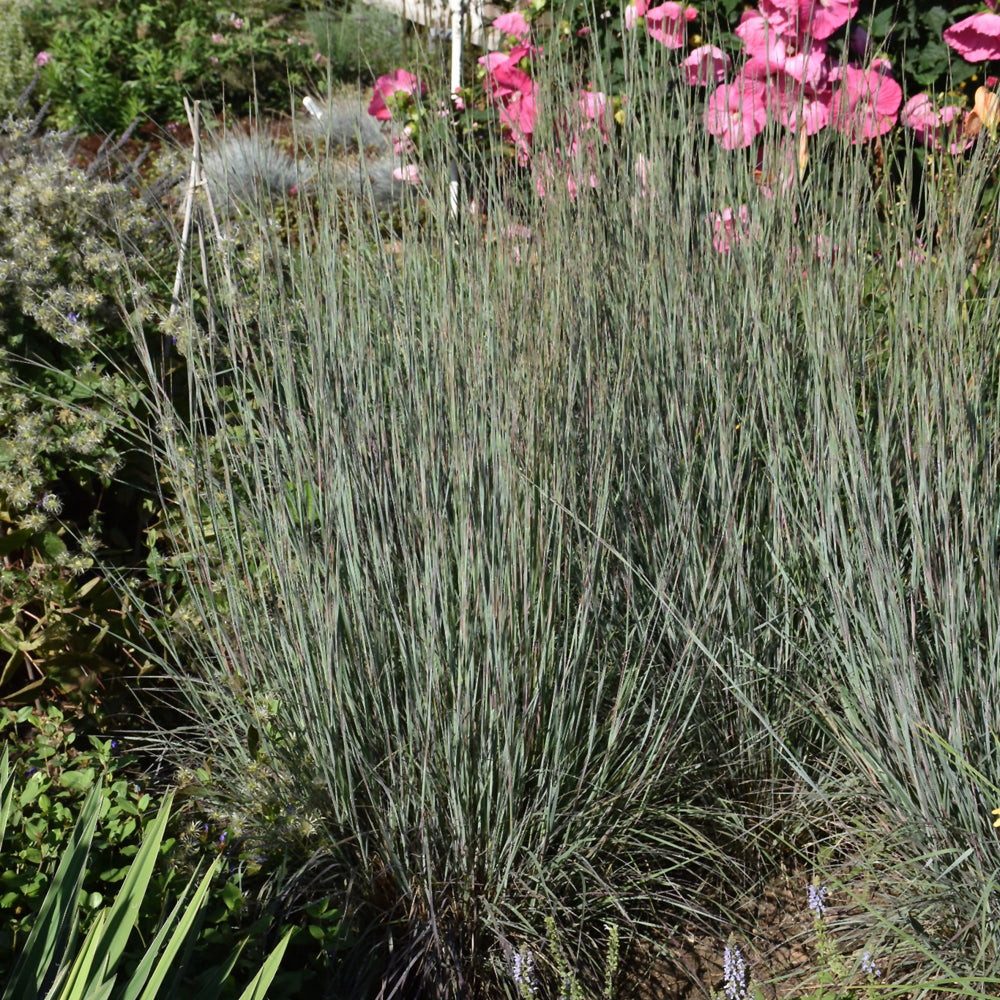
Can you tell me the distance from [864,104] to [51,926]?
2.30 meters

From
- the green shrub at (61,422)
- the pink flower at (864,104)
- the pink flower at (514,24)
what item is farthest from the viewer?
the pink flower at (514,24)

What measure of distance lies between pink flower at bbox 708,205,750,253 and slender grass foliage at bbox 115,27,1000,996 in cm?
1

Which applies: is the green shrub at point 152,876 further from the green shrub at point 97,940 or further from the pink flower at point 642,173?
the pink flower at point 642,173

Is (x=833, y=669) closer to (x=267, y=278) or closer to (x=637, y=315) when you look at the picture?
(x=637, y=315)

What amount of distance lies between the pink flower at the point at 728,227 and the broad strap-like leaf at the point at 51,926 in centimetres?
163

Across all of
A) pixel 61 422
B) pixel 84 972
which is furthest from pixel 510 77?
pixel 84 972

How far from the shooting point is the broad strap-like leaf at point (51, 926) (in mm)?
1152

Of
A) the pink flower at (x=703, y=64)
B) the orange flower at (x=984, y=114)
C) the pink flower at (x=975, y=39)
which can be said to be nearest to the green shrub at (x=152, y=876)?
the orange flower at (x=984, y=114)

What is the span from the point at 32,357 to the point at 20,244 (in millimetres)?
292

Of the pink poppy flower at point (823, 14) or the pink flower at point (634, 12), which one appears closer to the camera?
the pink flower at point (634, 12)

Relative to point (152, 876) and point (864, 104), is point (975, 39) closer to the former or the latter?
point (864, 104)

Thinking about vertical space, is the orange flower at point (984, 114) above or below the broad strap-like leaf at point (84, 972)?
above

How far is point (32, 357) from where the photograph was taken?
269cm

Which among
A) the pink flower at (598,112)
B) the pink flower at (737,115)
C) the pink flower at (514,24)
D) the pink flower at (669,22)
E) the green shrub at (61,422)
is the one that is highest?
the pink flower at (669,22)
